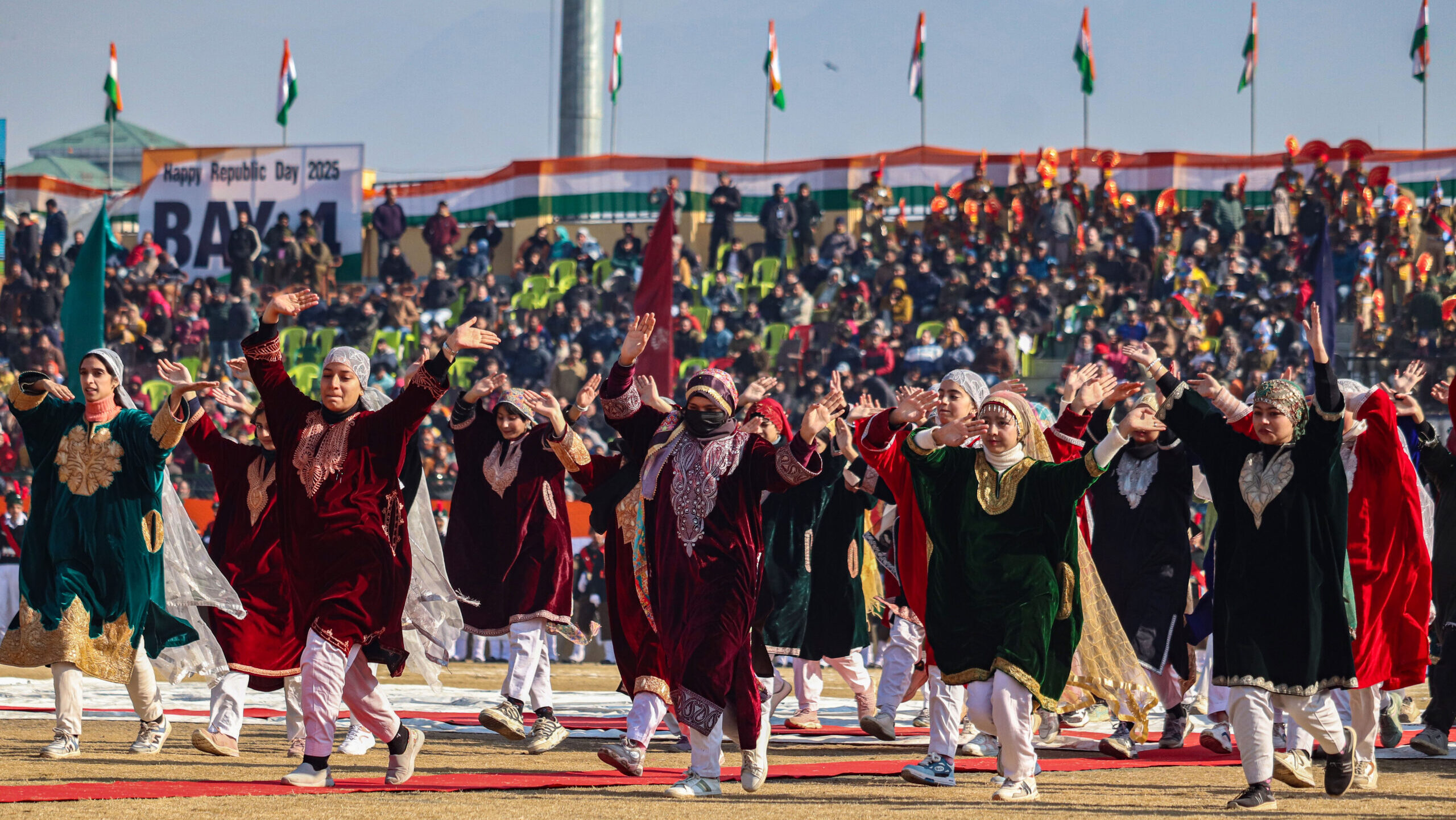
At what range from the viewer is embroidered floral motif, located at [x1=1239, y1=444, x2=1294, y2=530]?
6.57 metres

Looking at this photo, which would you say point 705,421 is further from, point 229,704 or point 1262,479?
point 229,704

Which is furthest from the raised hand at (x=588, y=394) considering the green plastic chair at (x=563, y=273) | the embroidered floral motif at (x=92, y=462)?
the green plastic chair at (x=563, y=273)

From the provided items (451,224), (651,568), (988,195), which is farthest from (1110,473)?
(451,224)

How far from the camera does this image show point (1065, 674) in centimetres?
670

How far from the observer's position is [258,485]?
26.8 feet

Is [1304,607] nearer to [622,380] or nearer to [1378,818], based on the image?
[1378,818]

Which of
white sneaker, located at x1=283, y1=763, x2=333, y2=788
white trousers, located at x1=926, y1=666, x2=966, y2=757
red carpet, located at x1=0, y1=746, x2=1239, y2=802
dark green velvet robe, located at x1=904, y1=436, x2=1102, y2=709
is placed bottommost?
red carpet, located at x1=0, y1=746, x2=1239, y2=802

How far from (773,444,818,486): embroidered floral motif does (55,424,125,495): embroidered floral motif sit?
9.91 feet

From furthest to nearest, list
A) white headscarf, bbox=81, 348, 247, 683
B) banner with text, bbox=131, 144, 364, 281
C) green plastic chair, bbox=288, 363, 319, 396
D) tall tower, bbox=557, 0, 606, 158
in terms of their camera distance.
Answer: tall tower, bbox=557, 0, 606, 158 < banner with text, bbox=131, 144, 364, 281 < green plastic chair, bbox=288, 363, 319, 396 < white headscarf, bbox=81, 348, 247, 683

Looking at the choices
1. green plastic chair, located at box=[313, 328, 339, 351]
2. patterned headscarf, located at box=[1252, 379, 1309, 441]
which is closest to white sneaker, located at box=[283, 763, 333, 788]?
patterned headscarf, located at box=[1252, 379, 1309, 441]

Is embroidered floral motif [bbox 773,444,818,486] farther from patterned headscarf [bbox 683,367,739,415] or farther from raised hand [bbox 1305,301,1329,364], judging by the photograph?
raised hand [bbox 1305,301,1329,364]

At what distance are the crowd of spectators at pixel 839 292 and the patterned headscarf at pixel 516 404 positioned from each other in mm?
8597

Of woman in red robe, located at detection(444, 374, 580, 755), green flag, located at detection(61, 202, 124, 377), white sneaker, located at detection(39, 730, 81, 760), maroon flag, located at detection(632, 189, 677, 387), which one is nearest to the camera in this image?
white sneaker, located at detection(39, 730, 81, 760)

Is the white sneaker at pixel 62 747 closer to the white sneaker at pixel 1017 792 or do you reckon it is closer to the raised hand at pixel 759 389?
the raised hand at pixel 759 389
